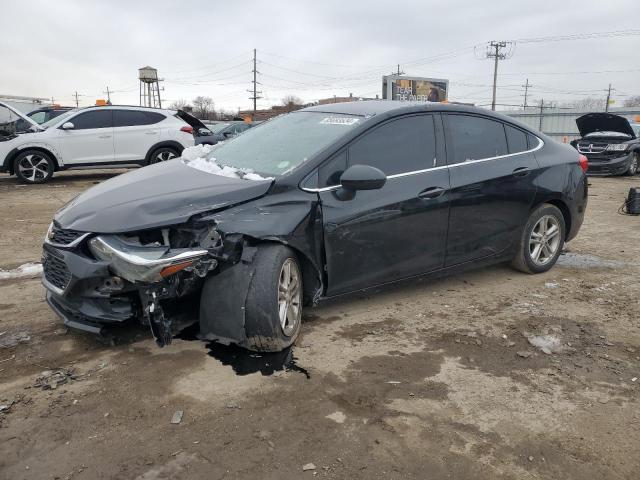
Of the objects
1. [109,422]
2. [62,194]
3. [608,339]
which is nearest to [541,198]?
[608,339]

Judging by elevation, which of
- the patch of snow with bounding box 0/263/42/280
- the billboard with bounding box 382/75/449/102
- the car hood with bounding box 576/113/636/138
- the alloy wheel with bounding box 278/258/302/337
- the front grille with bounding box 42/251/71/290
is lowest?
the patch of snow with bounding box 0/263/42/280

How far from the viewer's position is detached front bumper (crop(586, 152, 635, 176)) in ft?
44.6

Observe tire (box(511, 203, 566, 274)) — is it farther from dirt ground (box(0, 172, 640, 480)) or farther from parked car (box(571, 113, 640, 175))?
parked car (box(571, 113, 640, 175))

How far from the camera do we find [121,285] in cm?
298

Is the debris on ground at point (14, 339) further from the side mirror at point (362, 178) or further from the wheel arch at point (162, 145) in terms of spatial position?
the wheel arch at point (162, 145)

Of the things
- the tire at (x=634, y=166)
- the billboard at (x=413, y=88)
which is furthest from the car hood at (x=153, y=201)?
the billboard at (x=413, y=88)

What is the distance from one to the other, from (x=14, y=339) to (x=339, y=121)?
2.74 m

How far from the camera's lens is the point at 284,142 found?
403 centimetres

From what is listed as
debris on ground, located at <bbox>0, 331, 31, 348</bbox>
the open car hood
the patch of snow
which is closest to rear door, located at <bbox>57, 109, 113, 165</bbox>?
the open car hood

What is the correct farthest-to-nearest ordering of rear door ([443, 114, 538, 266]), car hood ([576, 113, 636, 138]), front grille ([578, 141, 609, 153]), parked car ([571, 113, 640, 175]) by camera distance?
1. front grille ([578, 141, 609, 153])
2. parked car ([571, 113, 640, 175])
3. car hood ([576, 113, 636, 138])
4. rear door ([443, 114, 538, 266])

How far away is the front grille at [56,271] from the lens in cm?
310

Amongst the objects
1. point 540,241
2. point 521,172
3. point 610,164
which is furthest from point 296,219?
point 610,164

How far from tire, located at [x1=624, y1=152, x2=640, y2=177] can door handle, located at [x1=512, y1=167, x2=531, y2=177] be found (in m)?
11.2

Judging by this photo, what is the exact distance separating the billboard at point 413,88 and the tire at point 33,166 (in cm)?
2401
